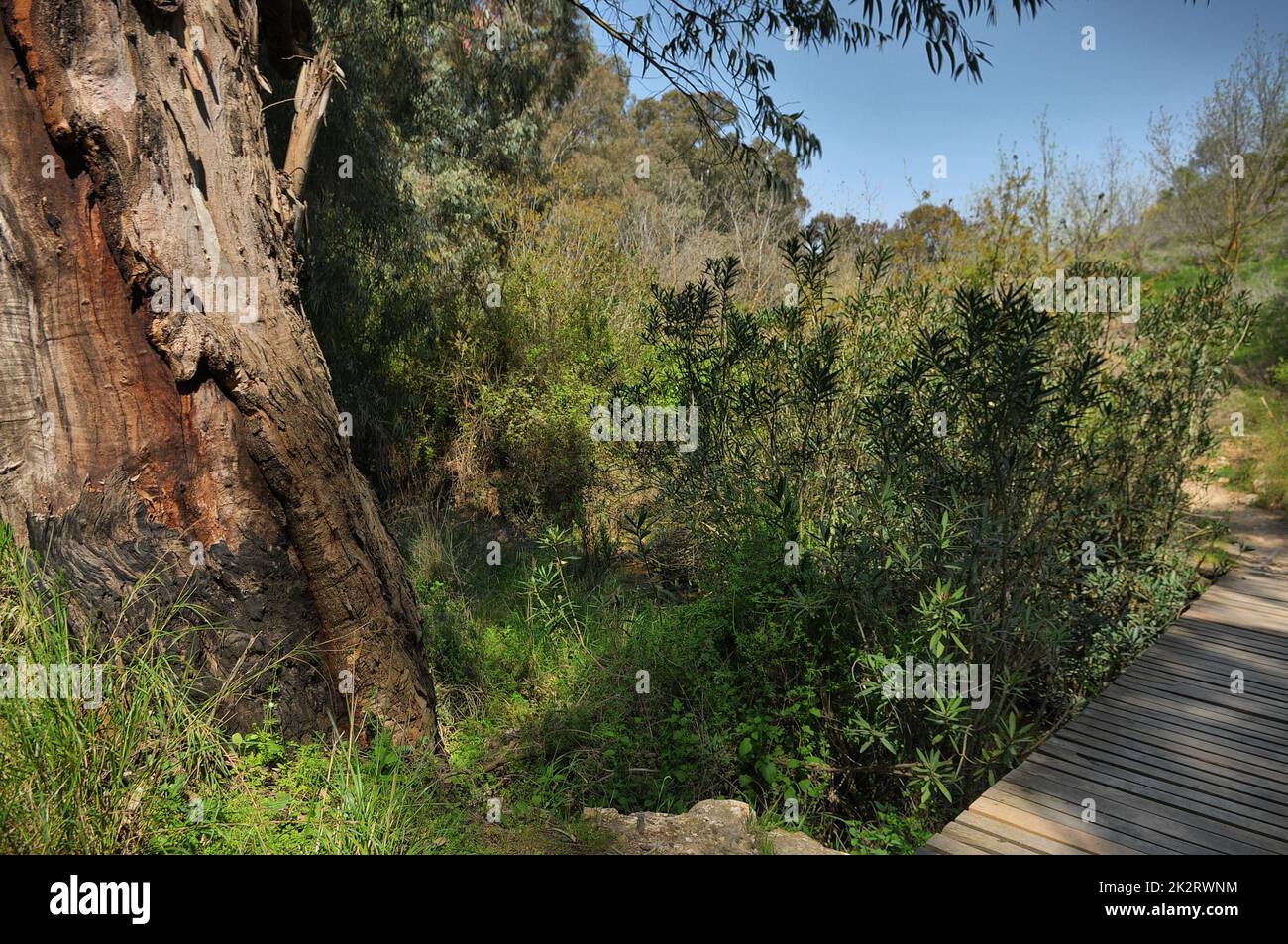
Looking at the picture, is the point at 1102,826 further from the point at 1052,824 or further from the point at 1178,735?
the point at 1178,735

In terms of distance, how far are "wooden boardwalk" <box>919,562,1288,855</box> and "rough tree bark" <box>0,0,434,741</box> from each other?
216cm

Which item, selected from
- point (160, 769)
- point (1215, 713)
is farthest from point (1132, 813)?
point (160, 769)

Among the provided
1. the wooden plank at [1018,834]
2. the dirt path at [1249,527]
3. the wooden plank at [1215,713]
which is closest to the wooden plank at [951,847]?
the wooden plank at [1018,834]

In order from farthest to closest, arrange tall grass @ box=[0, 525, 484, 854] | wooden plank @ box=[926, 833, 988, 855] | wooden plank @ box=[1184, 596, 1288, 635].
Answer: wooden plank @ box=[1184, 596, 1288, 635] → wooden plank @ box=[926, 833, 988, 855] → tall grass @ box=[0, 525, 484, 854]

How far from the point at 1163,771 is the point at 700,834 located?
5.53ft

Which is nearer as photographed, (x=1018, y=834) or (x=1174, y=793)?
(x=1018, y=834)

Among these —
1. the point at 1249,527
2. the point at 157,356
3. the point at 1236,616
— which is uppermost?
the point at 157,356

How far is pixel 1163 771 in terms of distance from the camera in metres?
3.02

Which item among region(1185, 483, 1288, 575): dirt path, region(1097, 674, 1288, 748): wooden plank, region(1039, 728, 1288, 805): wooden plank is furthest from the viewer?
region(1185, 483, 1288, 575): dirt path

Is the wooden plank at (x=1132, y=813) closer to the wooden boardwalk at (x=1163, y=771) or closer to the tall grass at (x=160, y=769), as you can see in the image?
the wooden boardwalk at (x=1163, y=771)

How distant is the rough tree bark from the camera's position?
2.51 m

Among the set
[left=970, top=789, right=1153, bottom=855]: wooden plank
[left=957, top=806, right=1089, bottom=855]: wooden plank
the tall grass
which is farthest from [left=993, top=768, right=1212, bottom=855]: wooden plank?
the tall grass

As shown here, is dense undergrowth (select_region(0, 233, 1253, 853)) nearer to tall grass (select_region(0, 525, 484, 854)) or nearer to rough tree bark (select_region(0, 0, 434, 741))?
tall grass (select_region(0, 525, 484, 854))

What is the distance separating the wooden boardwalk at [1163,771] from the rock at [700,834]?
0.42 metres
